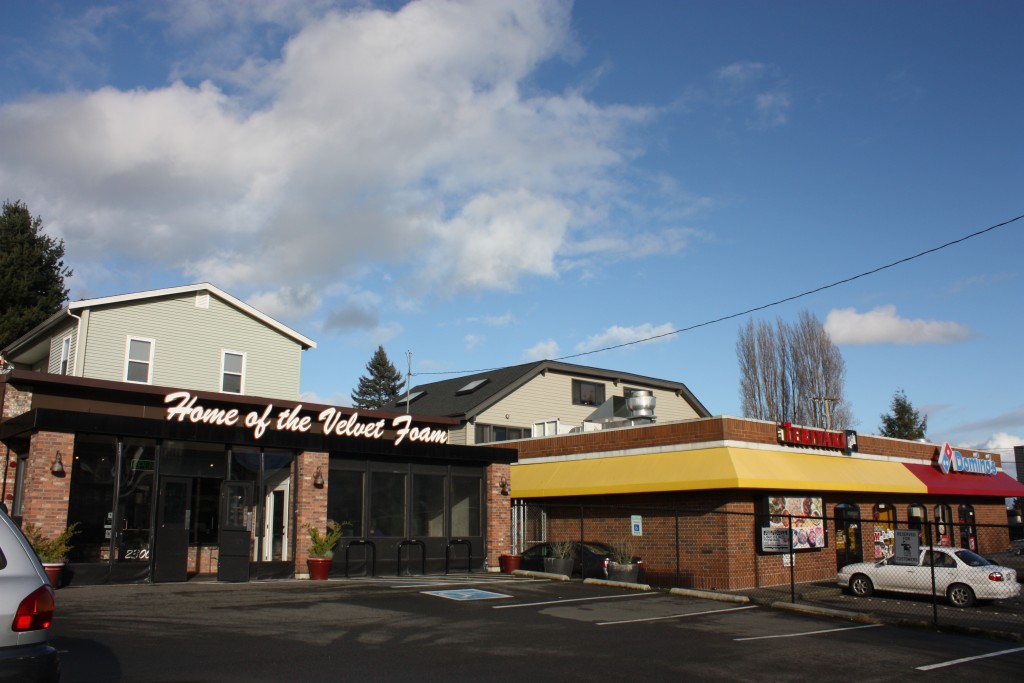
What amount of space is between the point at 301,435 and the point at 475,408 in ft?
52.4

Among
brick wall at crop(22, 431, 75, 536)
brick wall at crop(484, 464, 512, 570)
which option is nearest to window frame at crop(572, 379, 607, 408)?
brick wall at crop(484, 464, 512, 570)

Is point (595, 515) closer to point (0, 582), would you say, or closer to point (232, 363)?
point (232, 363)

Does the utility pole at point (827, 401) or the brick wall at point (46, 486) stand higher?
the utility pole at point (827, 401)

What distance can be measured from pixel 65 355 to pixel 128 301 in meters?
2.58

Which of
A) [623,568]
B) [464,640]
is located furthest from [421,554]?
[464,640]

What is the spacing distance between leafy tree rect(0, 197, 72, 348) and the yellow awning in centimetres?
2988

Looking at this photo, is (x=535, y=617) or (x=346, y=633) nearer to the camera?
(x=346, y=633)

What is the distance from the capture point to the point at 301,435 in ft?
72.6

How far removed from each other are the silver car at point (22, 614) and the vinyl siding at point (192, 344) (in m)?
22.1

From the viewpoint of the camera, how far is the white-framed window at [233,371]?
96.7ft

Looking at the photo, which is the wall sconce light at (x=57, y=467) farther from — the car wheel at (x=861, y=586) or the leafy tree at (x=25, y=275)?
the leafy tree at (x=25, y=275)

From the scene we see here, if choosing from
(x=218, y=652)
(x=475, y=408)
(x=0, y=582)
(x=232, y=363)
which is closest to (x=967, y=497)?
(x=475, y=408)

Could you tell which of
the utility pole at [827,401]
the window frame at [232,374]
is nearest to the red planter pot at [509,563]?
the window frame at [232,374]

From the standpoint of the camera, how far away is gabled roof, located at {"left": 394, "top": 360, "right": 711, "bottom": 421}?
38625mm
